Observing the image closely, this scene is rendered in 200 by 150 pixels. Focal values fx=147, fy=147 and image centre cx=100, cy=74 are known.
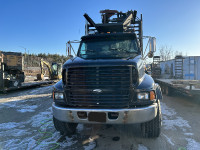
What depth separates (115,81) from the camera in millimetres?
2801

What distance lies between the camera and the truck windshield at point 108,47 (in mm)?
3887

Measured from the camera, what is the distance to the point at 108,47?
4137 mm

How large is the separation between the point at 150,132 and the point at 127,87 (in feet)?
4.12

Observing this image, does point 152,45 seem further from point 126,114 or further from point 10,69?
point 10,69

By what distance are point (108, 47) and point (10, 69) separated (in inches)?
399

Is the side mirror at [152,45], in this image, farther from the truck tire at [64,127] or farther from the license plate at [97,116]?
the truck tire at [64,127]

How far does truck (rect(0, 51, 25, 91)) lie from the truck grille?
9049 mm

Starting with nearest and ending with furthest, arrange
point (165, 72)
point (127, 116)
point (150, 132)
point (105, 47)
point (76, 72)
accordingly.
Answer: point (127, 116) → point (76, 72) → point (150, 132) → point (105, 47) → point (165, 72)

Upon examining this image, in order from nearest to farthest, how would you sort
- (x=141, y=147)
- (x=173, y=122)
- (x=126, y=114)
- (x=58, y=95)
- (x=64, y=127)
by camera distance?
(x=126, y=114), (x=141, y=147), (x=58, y=95), (x=64, y=127), (x=173, y=122)

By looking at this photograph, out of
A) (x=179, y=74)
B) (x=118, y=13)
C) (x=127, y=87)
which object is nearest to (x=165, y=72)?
(x=179, y=74)

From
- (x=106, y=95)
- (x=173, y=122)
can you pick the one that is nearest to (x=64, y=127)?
(x=106, y=95)

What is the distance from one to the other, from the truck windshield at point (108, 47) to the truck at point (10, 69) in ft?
27.1

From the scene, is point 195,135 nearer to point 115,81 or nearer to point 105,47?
point 115,81

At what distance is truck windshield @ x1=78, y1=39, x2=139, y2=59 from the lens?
3887 millimetres
